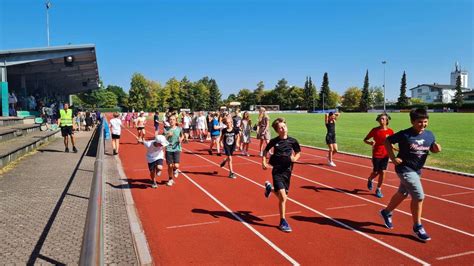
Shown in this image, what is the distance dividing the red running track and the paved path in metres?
0.52

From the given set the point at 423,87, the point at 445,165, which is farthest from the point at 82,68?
the point at 423,87

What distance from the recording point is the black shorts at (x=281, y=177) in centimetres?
614

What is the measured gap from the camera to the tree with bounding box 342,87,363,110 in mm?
122463

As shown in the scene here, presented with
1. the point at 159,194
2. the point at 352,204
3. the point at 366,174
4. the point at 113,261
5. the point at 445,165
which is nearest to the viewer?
the point at 113,261

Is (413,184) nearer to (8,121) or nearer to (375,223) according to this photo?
(375,223)

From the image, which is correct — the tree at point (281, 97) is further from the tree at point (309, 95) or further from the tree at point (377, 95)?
the tree at point (377, 95)

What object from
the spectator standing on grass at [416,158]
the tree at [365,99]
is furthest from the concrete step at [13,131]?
the tree at [365,99]

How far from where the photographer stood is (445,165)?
1188 cm

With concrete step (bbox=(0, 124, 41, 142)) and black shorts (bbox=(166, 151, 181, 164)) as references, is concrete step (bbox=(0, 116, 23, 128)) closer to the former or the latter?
concrete step (bbox=(0, 124, 41, 142))

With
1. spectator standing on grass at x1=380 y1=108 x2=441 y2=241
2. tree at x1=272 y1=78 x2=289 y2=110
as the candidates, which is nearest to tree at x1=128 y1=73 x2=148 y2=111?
tree at x1=272 y1=78 x2=289 y2=110

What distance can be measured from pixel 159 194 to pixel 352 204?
14.1 ft

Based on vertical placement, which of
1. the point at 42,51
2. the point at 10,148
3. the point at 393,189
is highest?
the point at 42,51

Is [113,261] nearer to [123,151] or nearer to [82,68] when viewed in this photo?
[123,151]

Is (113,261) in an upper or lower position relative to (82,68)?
lower
